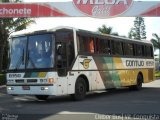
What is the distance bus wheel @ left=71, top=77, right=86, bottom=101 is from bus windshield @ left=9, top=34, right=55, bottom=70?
6.58ft

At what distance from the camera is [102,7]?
2255 centimetres

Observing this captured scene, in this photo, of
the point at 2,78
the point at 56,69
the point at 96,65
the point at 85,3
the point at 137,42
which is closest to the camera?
the point at 56,69

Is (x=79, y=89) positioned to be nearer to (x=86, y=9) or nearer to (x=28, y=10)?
(x=86, y=9)

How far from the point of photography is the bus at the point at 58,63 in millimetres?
16266

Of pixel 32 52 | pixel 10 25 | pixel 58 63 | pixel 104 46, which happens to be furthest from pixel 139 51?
pixel 10 25

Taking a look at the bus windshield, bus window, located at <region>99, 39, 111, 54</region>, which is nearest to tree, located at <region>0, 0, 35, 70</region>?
bus window, located at <region>99, 39, 111, 54</region>

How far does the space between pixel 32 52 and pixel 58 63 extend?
118 cm

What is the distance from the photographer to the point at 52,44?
53.8 ft

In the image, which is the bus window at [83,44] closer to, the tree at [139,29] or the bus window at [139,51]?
the bus window at [139,51]

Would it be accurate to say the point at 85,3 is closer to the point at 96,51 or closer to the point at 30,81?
the point at 96,51

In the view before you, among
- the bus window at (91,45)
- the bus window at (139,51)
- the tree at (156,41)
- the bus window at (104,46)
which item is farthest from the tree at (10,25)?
the tree at (156,41)

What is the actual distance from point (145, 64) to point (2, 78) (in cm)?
1125

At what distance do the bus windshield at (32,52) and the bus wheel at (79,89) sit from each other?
201 cm

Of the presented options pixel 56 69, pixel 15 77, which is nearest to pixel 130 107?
pixel 56 69
